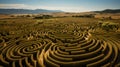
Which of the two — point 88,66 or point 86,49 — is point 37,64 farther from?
point 86,49

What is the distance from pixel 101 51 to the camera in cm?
2083

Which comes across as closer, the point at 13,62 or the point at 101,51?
the point at 13,62

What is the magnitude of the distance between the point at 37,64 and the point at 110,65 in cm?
933

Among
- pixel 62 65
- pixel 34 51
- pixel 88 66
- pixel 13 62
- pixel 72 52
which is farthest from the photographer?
pixel 34 51

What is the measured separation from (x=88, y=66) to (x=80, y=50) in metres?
5.82

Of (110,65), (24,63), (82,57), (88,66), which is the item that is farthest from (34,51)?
(110,65)

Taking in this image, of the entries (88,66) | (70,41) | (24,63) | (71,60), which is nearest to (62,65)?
(71,60)

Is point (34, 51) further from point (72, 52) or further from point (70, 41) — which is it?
point (70, 41)

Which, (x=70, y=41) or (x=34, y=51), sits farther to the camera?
(x=70, y=41)

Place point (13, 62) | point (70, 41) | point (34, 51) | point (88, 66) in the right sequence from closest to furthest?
point (88, 66) < point (13, 62) < point (34, 51) < point (70, 41)

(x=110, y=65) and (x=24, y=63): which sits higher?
(x=110, y=65)

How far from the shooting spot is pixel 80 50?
21.2 meters

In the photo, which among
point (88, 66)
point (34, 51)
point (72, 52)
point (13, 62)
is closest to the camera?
point (88, 66)

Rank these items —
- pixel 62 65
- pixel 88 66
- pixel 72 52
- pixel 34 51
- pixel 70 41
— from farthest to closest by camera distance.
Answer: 1. pixel 70 41
2. pixel 34 51
3. pixel 72 52
4. pixel 62 65
5. pixel 88 66
